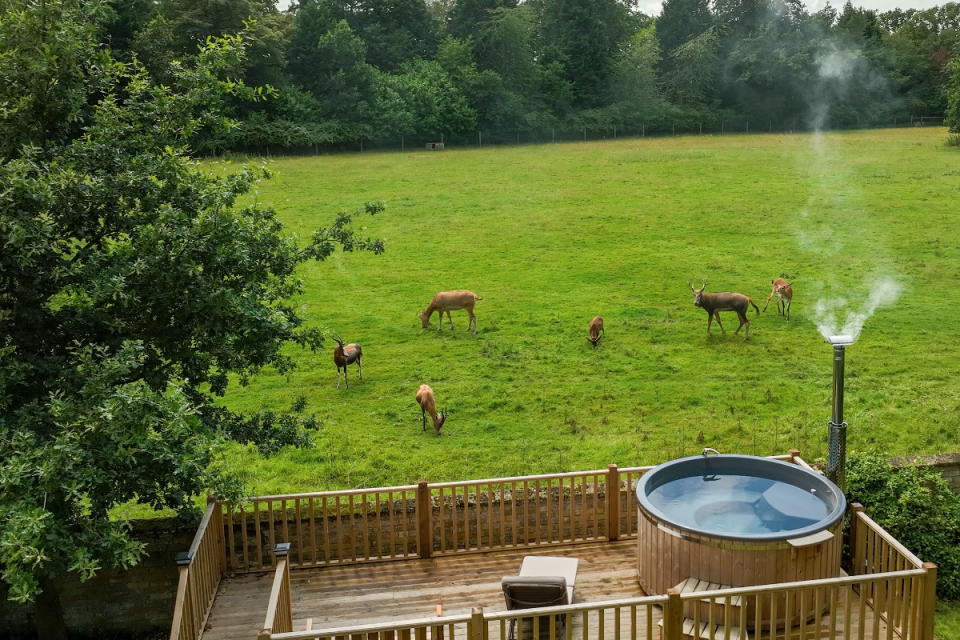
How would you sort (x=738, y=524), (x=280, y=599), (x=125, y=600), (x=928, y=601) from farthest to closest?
(x=125, y=600), (x=738, y=524), (x=280, y=599), (x=928, y=601)

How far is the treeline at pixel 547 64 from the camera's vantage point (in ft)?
126

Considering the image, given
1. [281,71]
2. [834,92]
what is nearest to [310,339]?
[834,92]

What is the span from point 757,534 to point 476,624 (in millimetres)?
3236

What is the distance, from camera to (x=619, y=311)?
77.1 feet

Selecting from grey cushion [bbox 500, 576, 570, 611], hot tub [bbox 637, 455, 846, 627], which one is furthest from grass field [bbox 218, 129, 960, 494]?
grey cushion [bbox 500, 576, 570, 611]

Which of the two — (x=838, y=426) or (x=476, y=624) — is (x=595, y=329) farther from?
(x=476, y=624)

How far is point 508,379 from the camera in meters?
19.7

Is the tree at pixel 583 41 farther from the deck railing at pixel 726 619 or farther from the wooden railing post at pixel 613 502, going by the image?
the deck railing at pixel 726 619

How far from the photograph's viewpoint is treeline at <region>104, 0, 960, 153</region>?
126 ft

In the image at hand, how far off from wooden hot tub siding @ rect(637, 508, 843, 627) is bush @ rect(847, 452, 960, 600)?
2.13 m

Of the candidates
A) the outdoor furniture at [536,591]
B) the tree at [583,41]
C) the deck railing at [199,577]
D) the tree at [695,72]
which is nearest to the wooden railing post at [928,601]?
the outdoor furniture at [536,591]

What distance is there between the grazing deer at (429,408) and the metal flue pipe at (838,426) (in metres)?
8.16

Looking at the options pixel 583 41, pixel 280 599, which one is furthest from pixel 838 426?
pixel 583 41

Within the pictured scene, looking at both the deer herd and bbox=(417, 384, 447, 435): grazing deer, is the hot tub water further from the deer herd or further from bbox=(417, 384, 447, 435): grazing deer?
the deer herd
